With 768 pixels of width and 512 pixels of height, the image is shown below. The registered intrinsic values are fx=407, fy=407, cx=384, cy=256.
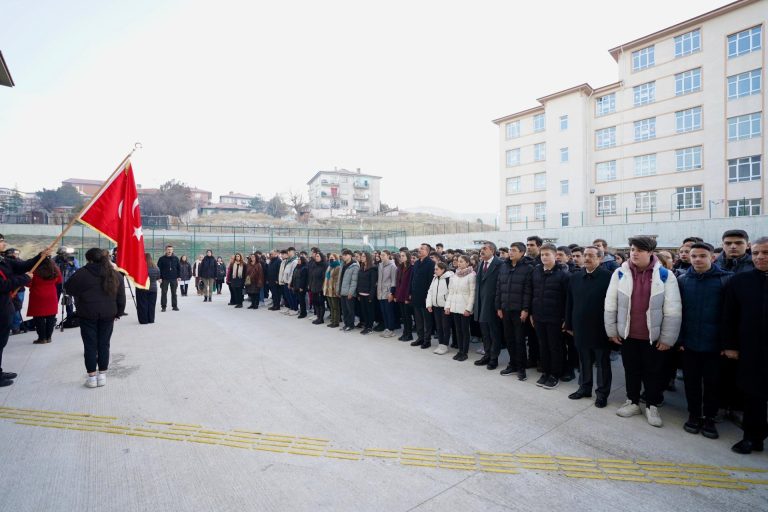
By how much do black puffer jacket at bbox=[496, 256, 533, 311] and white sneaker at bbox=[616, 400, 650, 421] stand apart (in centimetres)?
184

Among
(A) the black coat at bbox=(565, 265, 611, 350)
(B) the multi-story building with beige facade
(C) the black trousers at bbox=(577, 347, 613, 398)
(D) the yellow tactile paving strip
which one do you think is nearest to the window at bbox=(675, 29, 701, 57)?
(B) the multi-story building with beige facade

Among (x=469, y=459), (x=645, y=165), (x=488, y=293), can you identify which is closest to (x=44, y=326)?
(x=488, y=293)

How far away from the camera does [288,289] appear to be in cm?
1369

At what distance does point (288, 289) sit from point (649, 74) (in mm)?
35479

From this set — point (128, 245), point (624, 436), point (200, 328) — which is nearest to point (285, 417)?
point (624, 436)

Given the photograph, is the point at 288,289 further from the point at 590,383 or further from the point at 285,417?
the point at 590,383

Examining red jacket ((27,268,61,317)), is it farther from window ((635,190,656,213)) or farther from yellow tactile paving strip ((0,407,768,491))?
window ((635,190,656,213))

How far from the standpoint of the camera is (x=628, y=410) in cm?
483

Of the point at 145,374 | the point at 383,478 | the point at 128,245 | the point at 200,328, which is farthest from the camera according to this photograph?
the point at 200,328

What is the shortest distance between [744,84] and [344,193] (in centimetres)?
8124

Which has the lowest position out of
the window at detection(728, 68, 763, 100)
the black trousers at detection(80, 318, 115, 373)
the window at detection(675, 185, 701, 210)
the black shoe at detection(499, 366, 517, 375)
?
the black shoe at detection(499, 366, 517, 375)

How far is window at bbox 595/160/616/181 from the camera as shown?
35.8m

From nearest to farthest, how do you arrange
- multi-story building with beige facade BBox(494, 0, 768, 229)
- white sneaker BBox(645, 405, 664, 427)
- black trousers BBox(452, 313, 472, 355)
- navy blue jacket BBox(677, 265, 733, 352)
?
1. navy blue jacket BBox(677, 265, 733, 352)
2. white sneaker BBox(645, 405, 664, 427)
3. black trousers BBox(452, 313, 472, 355)
4. multi-story building with beige facade BBox(494, 0, 768, 229)

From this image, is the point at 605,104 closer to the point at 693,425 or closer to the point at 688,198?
the point at 688,198
